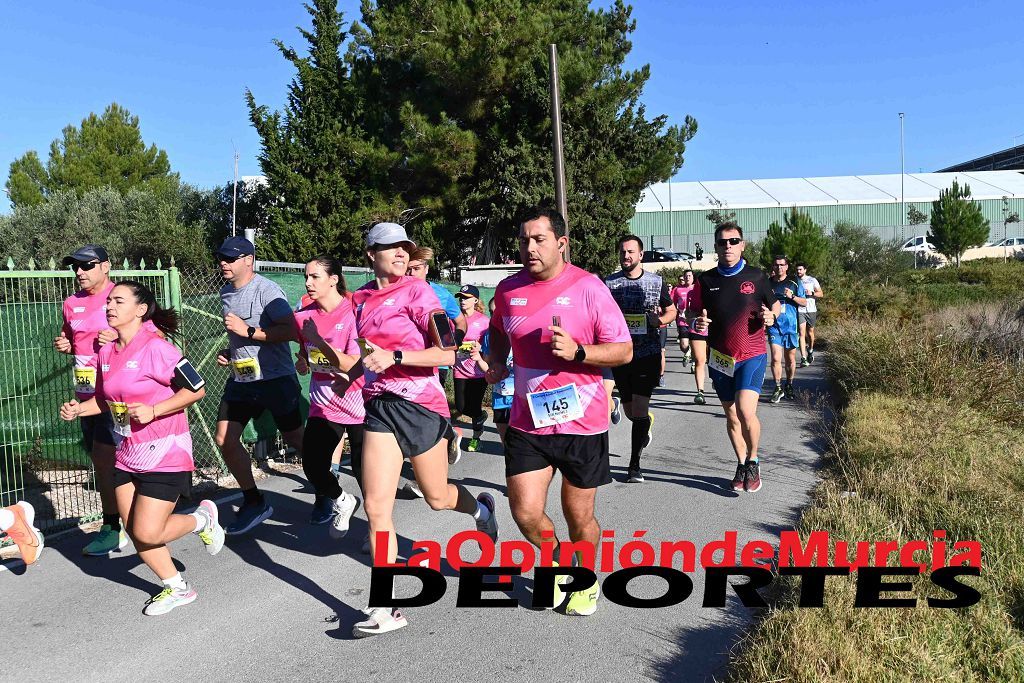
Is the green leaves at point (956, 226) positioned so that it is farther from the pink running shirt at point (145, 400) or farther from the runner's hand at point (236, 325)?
the pink running shirt at point (145, 400)

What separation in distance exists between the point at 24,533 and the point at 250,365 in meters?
1.66

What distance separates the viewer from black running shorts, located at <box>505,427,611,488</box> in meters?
4.22

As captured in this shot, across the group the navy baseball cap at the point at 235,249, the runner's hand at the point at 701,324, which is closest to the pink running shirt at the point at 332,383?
the navy baseball cap at the point at 235,249

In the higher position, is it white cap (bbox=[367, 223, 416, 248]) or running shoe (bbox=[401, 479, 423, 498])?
white cap (bbox=[367, 223, 416, 248])

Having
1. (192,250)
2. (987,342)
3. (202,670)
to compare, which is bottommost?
(202,670)

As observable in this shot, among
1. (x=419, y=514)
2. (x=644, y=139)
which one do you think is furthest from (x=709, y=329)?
(x=644, y=139)

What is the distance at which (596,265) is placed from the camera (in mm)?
28234

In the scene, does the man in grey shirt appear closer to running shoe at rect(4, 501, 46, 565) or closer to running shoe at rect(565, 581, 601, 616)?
running shoe at rect(4, 501, 46, 565)

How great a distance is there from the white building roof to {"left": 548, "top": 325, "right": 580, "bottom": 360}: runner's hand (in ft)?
209

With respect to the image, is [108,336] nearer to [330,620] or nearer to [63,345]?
[63,345]

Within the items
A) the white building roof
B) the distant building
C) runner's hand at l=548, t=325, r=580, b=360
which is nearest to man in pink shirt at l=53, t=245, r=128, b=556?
runner's hand at l=548, t=325, r=580, b=360

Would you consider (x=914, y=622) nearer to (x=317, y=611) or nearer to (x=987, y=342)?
(x=317, y=611)

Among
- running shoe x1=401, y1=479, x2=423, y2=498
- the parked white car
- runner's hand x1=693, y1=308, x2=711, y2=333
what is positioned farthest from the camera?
the parked white car

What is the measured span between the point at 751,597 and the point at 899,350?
708 centimetres
